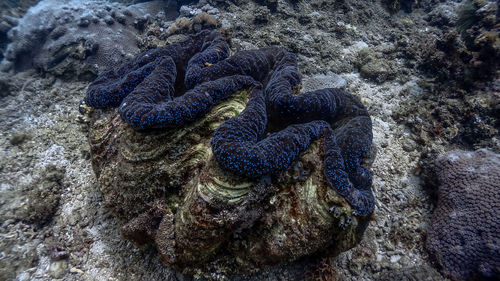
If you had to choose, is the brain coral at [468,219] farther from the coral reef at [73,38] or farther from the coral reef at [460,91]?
the coral reef at [73,38]

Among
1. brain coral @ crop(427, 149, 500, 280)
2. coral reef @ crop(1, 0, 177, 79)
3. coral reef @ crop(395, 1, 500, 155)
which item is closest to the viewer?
brain coral @ crop(427, 149, 500, 280)

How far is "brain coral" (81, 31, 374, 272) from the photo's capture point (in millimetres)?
2297

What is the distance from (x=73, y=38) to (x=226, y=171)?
8.52 m

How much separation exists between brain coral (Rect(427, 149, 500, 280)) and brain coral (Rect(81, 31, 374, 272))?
143cm

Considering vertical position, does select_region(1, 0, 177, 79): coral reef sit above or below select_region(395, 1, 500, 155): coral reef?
below

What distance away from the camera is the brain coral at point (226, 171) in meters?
2.30

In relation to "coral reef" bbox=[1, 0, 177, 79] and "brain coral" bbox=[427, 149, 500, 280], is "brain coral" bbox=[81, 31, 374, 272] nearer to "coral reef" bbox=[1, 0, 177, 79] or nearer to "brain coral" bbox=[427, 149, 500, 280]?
"brain coral" bbox=[427, 149, 500, 280]

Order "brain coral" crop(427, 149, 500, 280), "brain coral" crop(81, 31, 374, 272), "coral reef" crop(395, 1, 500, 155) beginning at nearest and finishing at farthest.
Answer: "brain coral" crop(81, 31, 374, 272) → "brain coral" crop(427, 149, 500, 280) → "coral reef" crop(395, 1, 500, 155)

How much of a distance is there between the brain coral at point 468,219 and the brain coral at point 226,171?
1.43m

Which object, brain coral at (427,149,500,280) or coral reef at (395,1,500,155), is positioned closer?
brain coral at (427,149,500,280)

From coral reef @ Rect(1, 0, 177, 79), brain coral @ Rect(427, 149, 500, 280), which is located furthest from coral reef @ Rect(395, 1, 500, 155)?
coral reef @ Rect(1, 0, 177, 79)

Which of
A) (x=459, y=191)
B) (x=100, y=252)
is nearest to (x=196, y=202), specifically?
(x=100, y=252)

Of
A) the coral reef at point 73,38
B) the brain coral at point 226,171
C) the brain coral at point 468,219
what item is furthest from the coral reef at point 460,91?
the coral reef at point 73,38

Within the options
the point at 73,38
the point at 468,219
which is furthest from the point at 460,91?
the point at 73,38
